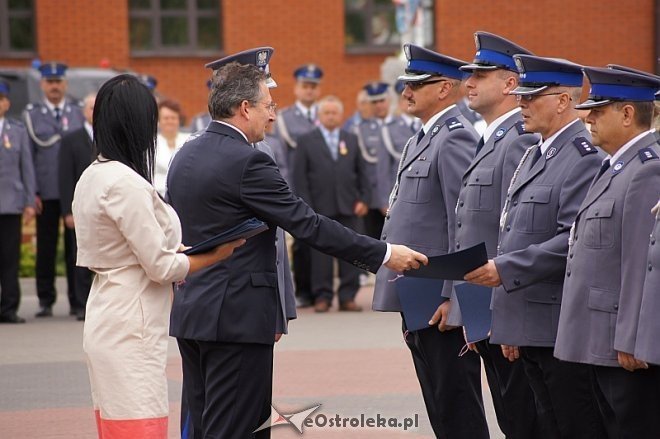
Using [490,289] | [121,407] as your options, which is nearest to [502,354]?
[490,289]

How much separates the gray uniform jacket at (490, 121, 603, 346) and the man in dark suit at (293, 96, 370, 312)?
27.5 feet

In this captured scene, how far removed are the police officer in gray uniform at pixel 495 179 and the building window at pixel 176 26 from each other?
61.8 feet

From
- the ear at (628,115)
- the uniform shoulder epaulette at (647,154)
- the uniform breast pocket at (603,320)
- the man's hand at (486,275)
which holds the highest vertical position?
the ear at (628,115)

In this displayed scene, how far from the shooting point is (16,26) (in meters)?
24.9

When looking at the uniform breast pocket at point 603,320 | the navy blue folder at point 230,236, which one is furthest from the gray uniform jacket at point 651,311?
the navy blue folder at point 230,236

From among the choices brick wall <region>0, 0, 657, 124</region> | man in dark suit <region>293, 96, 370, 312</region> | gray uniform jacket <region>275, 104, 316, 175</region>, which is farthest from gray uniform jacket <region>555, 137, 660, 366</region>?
brick wall <region>0, 0, 657, 124</region>

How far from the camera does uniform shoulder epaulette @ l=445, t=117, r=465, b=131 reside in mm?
6980

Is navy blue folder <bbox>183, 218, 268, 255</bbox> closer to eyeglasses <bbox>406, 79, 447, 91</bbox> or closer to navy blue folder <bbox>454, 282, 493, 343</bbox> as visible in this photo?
navy blue folder <bbox>454, 282, 493, 343</bbox>

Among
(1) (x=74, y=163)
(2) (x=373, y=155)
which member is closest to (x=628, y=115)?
(1) (x=74, y=163)

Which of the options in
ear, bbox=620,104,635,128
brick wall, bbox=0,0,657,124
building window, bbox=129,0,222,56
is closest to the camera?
ear, bbox=620,104,635,128

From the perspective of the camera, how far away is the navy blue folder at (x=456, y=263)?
5887mm

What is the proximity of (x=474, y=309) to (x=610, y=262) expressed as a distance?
108 cm

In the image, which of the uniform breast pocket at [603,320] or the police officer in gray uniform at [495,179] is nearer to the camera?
the uniform breast pocket at [603,320]

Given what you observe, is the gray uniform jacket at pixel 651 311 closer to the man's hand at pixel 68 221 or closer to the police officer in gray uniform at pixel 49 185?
the man's hand at pixel 68 221
